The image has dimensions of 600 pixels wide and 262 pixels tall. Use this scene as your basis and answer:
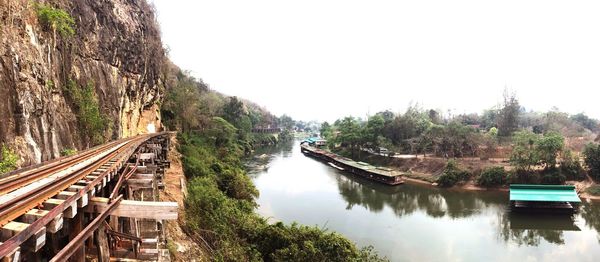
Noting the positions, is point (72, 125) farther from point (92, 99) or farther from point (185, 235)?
point (185, 235)

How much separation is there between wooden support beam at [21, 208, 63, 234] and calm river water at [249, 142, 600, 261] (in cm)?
1404

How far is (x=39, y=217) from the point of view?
11.8 ft

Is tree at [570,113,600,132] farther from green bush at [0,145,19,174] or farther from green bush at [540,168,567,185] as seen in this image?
green bush at [0,145,19,174]

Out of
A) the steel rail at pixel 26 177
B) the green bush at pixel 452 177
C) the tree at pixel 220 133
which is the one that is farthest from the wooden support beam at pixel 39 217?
the tree at pixel 220 133

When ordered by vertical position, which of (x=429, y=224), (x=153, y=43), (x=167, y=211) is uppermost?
(x=153, y=43)

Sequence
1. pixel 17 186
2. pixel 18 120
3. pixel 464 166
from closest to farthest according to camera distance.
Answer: pixel 17 186 < pixel 18 120 < pixel 464 166

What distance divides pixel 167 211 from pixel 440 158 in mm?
41707

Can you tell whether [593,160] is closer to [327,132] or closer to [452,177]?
[452,177]

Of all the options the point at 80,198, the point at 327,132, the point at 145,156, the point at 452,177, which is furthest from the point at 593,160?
the point at 327,132

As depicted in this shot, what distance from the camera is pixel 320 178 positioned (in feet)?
137

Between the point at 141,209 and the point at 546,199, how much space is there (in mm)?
28918

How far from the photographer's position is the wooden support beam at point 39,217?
3.62m

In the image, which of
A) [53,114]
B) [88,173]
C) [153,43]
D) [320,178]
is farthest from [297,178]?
[88,173]

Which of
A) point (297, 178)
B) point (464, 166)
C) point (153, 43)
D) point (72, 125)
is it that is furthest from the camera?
point (297, 178)
